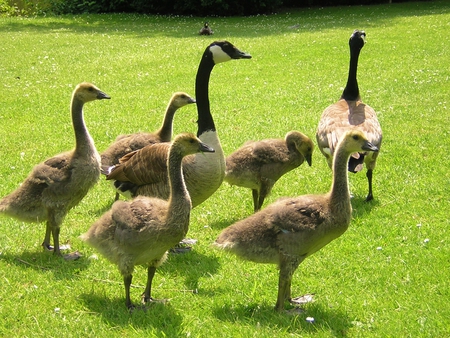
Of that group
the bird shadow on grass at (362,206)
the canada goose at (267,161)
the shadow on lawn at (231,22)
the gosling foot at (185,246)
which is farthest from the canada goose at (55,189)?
the shadow on lawn at (231,22)

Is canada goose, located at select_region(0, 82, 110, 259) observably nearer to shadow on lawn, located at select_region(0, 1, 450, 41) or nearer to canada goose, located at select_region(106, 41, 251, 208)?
canada goose, located at select_region(106, 41, 251, 208)

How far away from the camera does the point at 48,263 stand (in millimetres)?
6473

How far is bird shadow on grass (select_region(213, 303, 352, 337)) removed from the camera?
16.6ft

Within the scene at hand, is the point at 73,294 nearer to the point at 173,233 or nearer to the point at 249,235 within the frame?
the point at 173,233

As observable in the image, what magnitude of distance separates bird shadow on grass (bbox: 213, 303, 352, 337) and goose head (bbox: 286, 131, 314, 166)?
8.66 ft

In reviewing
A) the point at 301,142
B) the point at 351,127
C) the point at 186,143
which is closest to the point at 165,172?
the point at 186,143

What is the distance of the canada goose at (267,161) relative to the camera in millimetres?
7629

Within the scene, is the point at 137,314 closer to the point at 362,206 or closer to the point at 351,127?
the point at 362,206

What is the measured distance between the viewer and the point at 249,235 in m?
5.37

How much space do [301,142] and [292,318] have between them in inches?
118

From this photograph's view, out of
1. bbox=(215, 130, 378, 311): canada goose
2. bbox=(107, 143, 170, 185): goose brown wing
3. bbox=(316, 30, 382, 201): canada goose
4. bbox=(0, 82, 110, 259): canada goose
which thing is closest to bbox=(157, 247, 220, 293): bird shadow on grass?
bbox=(215, 130, 378, 311): canada goose

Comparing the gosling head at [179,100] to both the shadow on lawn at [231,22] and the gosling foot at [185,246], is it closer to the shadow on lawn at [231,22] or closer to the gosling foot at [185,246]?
the gosling foot at [185,246]

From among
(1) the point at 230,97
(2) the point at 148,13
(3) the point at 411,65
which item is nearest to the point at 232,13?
(2) the point at 148,13

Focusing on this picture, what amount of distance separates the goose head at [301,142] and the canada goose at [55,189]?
2.61m
